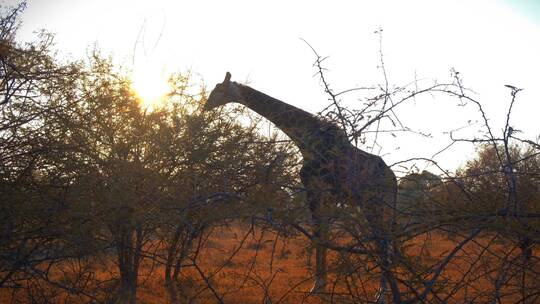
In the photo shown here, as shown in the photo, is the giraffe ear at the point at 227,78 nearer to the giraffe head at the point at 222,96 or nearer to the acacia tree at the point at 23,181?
the giraffe head at the point at 222,96

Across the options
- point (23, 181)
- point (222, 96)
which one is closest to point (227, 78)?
point (222, 96)

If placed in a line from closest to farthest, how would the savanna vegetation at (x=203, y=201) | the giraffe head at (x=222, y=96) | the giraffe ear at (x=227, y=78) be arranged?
1. the savanna vegetation at (x=203, y=201)
2. the giraffe head at (x=222, y=96)
3. the giraffe ear at (x=227, y=78)

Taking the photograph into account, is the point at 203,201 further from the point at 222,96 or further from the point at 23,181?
the point at 222,96

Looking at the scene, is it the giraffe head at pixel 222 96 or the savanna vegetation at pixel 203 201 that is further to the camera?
the giraffe head at pixel 222 96

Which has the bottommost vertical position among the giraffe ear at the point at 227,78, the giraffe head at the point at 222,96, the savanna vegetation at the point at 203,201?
the savanna vegetation at the point at 203,201

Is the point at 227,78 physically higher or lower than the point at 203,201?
higher

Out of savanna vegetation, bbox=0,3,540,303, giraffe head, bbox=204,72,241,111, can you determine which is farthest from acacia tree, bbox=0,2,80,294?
giraffe head, bbox=204,72,241,111

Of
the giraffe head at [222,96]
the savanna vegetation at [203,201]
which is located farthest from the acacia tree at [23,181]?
the giraffe head at [222,96]

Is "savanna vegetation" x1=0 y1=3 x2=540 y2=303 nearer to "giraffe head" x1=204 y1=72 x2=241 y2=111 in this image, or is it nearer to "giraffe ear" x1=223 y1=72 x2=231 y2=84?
"giraffe head" x1=204 y1=72 x2=241 y2=111

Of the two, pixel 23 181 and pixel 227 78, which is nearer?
pixel 23 181

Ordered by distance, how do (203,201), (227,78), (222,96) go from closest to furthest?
(203,201), (222,96), (227,78)

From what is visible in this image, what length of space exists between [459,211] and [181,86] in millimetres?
4284

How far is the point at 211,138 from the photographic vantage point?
397cm

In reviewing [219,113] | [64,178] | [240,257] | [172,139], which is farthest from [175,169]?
[240,257]
